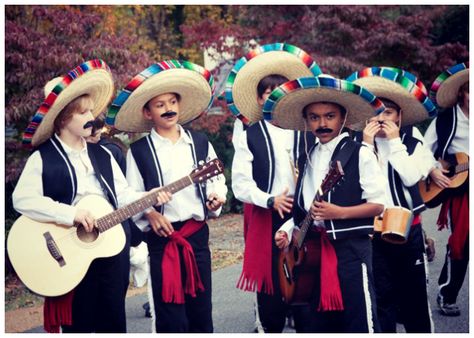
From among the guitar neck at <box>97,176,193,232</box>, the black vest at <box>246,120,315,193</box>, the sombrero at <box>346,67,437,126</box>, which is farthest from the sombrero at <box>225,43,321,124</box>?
the guitar neck at <box>97,176,193,232</box>

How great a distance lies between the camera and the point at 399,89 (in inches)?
203

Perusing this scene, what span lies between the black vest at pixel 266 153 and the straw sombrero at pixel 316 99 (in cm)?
33

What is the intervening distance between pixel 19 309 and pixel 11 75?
2549 millimetres

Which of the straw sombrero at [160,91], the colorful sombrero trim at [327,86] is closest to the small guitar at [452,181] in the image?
the colorful sombrero trim at [327,86]

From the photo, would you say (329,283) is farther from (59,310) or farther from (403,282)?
(59,310)

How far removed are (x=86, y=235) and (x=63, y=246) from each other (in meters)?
Result: 0.17

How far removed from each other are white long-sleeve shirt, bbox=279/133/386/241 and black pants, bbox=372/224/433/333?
87 centimetres

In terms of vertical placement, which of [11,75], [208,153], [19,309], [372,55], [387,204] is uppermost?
[372,55]

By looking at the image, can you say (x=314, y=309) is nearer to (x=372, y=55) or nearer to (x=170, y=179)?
(x=170, y=179)

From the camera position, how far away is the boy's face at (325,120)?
441 centimetres

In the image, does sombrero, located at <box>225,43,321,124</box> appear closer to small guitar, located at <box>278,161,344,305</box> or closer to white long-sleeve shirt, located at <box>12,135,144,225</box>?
small guitar, located at <box>278,161,344,305</box>

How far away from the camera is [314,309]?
4.37 metres

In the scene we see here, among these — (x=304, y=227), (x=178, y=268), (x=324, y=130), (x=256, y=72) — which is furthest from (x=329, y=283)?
(x=256, y=72)

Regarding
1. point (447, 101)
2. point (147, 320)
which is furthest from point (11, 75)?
point (447, 101)
